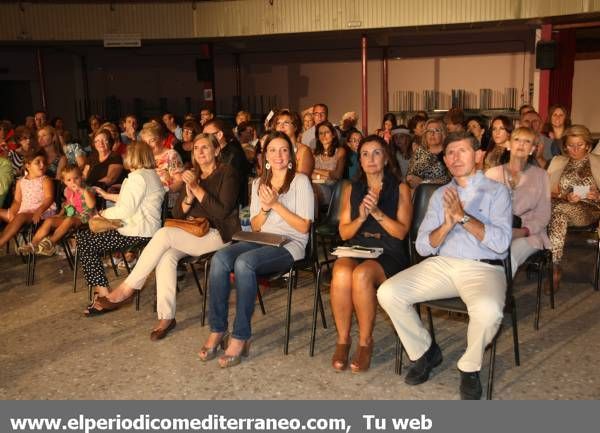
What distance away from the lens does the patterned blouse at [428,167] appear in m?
5.27

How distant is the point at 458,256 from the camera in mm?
3150

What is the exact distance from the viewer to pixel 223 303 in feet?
11.6

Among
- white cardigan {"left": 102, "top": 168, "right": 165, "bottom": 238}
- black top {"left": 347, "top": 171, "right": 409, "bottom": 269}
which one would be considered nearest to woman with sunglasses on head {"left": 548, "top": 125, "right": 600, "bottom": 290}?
black top {"left": 347, "top": 171, "right": 409, "bottom": 269}

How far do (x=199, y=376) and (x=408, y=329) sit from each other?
115 centimetres

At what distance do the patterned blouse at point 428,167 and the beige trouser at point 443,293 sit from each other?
2149mm

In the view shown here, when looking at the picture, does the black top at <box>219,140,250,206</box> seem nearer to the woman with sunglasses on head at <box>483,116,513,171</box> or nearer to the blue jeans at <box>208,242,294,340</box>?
the blue jeans at <box>208,242,294,340</box>

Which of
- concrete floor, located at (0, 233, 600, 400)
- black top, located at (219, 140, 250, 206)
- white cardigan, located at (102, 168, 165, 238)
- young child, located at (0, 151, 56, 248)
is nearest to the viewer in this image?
concrete floor, located at (0, 233, 600, 400)

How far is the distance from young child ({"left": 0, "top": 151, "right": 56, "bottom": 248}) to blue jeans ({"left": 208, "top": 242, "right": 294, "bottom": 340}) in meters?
2.59

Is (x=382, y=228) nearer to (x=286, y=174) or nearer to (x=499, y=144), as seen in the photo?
(x=286, y=174)

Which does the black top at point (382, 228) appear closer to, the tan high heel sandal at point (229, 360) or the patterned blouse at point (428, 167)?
the tan high heel sandal at point (229, 360)

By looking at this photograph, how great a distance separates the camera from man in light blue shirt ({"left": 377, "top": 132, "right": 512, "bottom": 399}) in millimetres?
2957

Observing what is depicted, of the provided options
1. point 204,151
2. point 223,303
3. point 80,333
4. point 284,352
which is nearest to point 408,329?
point 284,352

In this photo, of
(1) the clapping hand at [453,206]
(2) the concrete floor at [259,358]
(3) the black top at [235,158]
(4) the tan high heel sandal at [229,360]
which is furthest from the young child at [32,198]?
(1) the clapping hand at [453,206]

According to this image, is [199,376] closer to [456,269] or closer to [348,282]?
[348,282]
